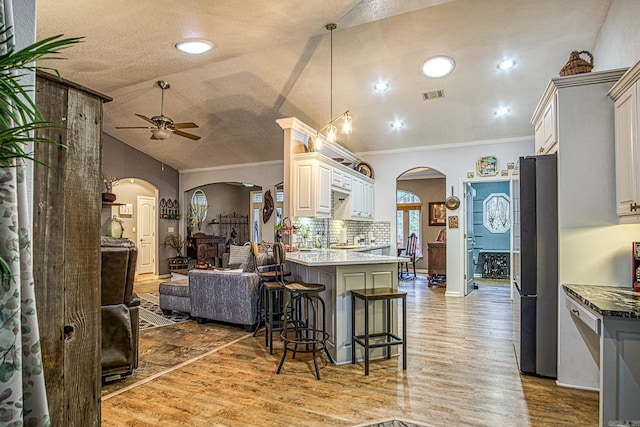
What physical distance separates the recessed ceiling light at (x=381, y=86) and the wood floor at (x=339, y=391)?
11.3 ft

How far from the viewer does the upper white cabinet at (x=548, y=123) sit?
2.99 metres

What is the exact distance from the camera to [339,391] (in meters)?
2.80

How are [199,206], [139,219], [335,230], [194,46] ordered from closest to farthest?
1. [194,46]
2. [335,230]
3. [139,219]
4. [199,206]

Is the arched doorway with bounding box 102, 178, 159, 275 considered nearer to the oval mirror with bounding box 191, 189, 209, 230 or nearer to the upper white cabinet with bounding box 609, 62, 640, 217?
the oval mirror with bounding box 191, 189, 209, 230

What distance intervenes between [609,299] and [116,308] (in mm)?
3451

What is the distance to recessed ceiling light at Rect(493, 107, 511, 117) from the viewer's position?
5789 mm

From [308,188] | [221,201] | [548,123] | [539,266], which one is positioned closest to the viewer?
[539,266]

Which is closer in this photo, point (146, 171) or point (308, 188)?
point (308, 188)

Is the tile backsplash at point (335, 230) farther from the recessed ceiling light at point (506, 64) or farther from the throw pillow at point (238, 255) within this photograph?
the recessed ceiling light at point (506, 64)

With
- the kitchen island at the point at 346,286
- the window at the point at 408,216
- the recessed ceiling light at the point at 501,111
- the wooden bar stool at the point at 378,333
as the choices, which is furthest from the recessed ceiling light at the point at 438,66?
the window at the point at 408,216

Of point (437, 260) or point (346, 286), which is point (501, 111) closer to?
point (437, 260)

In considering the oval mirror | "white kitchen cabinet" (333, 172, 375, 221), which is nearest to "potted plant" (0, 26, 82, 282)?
"white kitchen cabinet" (333, 172, 375, 221)

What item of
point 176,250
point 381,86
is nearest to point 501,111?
point 381,86

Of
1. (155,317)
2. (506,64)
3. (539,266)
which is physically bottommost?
(155,317)
